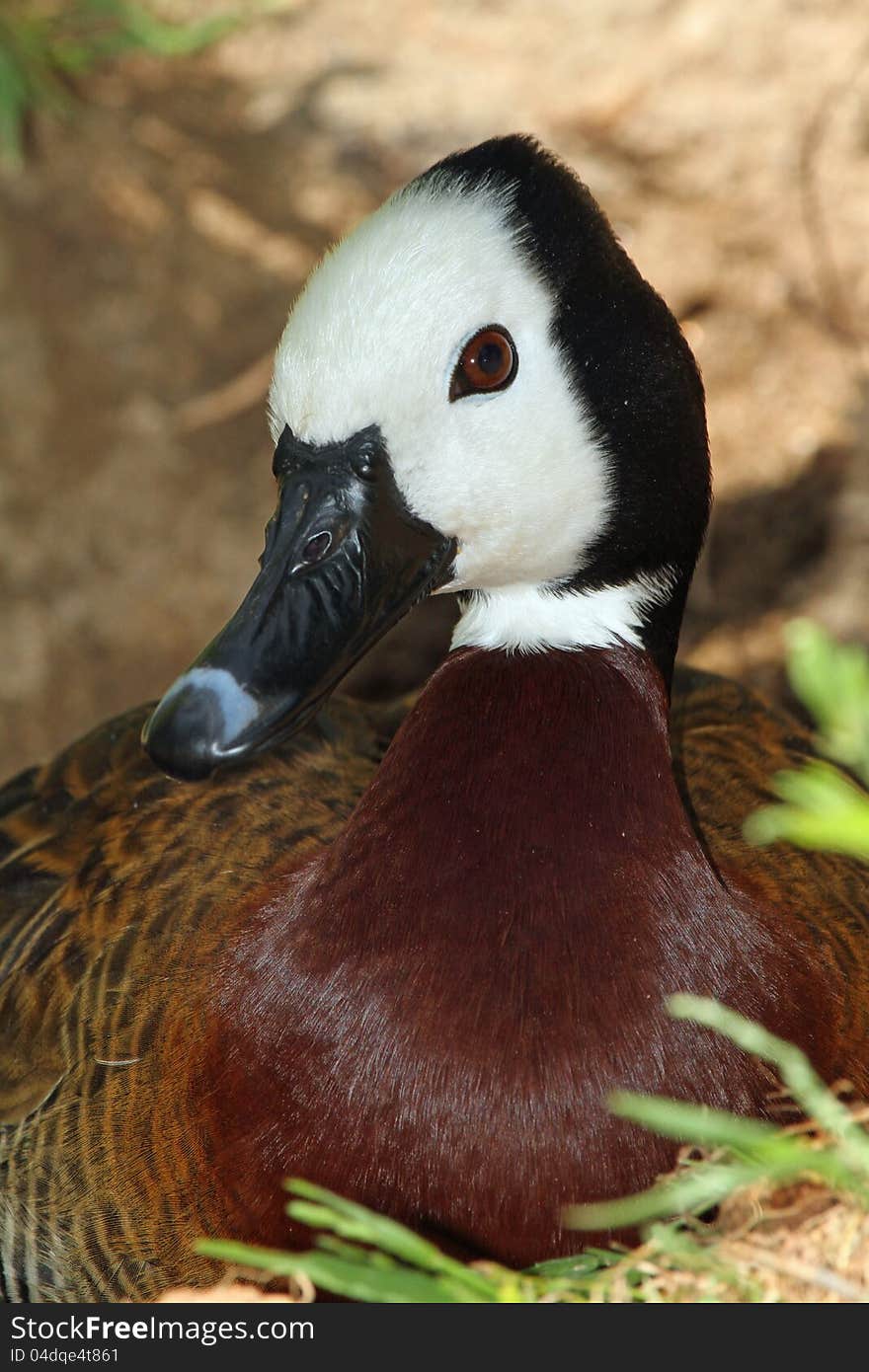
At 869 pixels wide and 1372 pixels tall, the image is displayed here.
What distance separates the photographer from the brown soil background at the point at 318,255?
3516mm

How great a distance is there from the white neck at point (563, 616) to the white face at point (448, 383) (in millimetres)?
65

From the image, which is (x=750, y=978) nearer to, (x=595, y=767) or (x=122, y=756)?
(x=595, y=767)

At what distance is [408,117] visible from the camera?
3.87 m

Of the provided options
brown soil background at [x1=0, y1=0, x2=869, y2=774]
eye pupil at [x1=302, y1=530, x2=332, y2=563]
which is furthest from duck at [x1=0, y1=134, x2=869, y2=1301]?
brown soil background at [x1=0, y1=0, x2=869, y2=774]

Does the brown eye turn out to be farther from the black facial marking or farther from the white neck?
the white neck

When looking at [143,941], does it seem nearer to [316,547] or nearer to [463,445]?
[316,547]

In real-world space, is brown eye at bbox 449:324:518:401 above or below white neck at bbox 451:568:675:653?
above

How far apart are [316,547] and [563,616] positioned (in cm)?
32

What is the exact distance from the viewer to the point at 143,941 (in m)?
1.80

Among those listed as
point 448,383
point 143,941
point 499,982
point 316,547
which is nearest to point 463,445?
point 448,383

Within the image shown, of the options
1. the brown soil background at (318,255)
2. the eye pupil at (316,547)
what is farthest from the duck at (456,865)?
the brown soil background at (318,255)

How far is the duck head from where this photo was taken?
1.51 meters

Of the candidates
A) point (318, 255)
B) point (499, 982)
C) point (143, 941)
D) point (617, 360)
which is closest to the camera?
point (499, 982)

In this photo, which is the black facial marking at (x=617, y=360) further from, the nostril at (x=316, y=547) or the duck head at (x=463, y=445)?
the nostril at (x=316, y=547)
